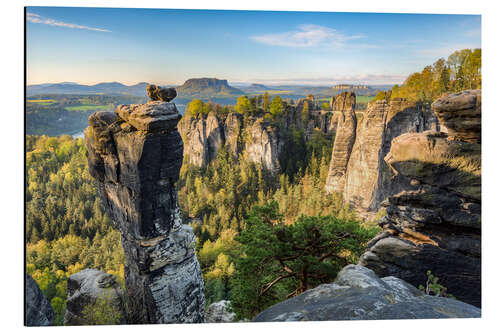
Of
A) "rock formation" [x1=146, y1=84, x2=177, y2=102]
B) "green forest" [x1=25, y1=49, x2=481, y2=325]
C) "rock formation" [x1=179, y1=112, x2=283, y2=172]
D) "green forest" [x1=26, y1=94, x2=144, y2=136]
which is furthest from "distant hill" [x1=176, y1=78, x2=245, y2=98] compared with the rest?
"rock formation" [x1=179, y1=112, x2=283, y2=172]

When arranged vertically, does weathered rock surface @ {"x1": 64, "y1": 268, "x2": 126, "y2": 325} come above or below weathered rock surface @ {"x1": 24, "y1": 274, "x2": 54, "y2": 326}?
below

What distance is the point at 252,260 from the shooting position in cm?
460

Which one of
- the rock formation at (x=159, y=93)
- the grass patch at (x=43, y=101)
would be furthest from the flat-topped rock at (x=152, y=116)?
the grass patch at (x=43, y=101)

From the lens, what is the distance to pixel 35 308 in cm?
425

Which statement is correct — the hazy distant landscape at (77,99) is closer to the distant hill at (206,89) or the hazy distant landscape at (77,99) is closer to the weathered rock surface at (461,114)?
the distant hill at (206,89)

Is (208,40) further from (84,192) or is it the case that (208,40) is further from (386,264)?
(84,192)

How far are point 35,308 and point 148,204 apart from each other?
2.28 m

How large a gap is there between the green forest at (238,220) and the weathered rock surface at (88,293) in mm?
820

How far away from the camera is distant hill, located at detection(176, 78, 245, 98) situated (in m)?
6.29

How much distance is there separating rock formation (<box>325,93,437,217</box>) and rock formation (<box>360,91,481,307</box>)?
22.6ft

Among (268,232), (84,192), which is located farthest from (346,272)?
(84,192)

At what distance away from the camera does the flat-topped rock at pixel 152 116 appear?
4195 millimetres

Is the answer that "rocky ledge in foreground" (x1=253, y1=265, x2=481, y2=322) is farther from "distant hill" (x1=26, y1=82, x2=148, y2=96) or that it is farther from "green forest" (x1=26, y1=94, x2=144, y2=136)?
"distant hill" (x1=26, y1=82, x2=148, y2=96)
